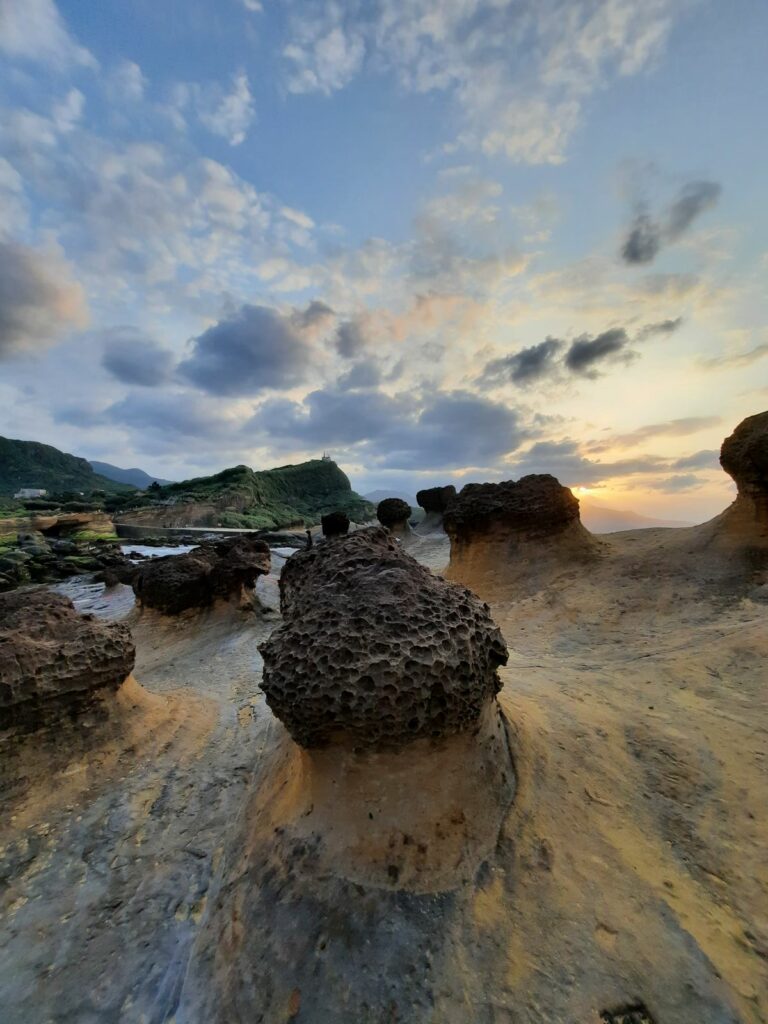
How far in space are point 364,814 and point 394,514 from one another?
49.5 ft

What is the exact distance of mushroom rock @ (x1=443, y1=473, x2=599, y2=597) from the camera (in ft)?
24.4

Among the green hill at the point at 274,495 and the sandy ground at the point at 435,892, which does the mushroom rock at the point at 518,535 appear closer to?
the sandy ground at the point at 435,892

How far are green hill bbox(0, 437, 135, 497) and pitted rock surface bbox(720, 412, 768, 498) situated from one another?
270 feet

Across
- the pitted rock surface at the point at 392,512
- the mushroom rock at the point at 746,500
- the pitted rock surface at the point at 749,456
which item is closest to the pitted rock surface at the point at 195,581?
the mushroom rock at the point at 746,500

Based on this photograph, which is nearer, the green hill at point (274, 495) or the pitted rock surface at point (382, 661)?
the pitted rock surface at point (382, 661)

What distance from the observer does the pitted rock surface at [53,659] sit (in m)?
3.09

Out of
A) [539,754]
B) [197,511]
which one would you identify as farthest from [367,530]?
[197,511]

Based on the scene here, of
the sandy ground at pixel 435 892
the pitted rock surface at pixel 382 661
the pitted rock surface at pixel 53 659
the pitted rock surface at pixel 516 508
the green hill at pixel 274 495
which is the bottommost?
the sandy ground at pixel 435 892

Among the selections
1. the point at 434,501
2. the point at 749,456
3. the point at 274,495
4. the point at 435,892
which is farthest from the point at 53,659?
the point at 274,495

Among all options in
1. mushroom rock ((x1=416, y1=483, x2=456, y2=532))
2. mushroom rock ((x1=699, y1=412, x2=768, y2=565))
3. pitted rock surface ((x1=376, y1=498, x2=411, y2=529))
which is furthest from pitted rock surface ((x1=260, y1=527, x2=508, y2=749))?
mushroom rock ((x1=416, y1=483, x2=456, y2=532))

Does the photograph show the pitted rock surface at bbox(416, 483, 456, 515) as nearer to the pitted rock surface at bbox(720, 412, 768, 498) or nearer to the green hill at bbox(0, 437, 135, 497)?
the pitted rock surface at bbox(720, 412, 768, 498)

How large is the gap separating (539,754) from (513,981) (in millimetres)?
1075

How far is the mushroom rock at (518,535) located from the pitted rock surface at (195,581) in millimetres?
3683

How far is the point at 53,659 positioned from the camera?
130 inches
